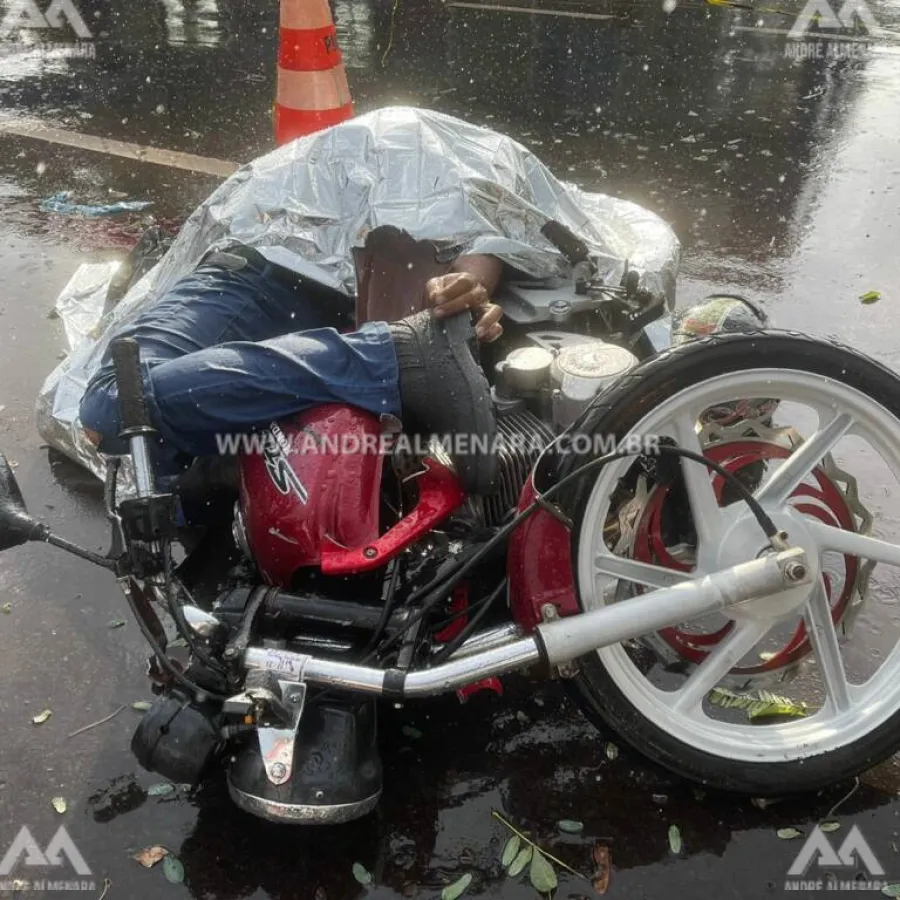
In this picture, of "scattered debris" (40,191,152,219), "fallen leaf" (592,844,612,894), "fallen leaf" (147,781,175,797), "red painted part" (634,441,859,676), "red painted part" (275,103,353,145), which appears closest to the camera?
"fallen leaf" (592,844,612,894)

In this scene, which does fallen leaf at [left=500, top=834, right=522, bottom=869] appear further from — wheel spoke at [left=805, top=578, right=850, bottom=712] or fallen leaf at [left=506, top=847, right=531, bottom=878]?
wheel spoke at [left=805, top=578, right=850, bottom=712]

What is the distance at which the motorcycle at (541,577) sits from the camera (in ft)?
6.28

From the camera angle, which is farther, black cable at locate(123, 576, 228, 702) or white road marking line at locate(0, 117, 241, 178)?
white road marking line at locate(0, 117, 241, 178)

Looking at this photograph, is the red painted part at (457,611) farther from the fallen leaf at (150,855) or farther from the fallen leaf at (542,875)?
the fallen leaf at (150,855)

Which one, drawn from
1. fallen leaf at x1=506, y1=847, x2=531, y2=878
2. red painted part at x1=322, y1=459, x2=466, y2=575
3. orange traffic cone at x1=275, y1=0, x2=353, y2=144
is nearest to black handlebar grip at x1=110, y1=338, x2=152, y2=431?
red painted part at x1=322, y1=459, x2=466, y2=575

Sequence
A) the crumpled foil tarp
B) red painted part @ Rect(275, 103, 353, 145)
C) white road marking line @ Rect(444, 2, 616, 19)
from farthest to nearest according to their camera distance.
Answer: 1. white road marking line @ Rect(444, 2, 616, 19)
2. red painted part @ Rect(275, 103, 353, 145)
3. the crumpled foil tarp

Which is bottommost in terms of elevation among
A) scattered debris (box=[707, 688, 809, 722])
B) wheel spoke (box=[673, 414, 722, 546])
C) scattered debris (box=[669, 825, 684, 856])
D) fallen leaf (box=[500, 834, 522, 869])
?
fallen leaf (box=[500, 834, 522, 869])

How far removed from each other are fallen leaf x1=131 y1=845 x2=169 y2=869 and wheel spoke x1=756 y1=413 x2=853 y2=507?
1.59 meters

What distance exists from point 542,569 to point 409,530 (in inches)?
13.2

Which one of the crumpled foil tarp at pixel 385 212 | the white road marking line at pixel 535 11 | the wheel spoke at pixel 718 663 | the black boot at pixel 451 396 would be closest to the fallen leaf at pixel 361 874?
the wheel spoke at pixel 718 663

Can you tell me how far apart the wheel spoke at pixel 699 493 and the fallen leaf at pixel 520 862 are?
0.81m

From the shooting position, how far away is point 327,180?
3.18 metres

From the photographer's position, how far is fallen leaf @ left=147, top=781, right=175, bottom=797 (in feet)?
7.22

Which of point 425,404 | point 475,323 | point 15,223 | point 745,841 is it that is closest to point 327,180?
point 475,323
